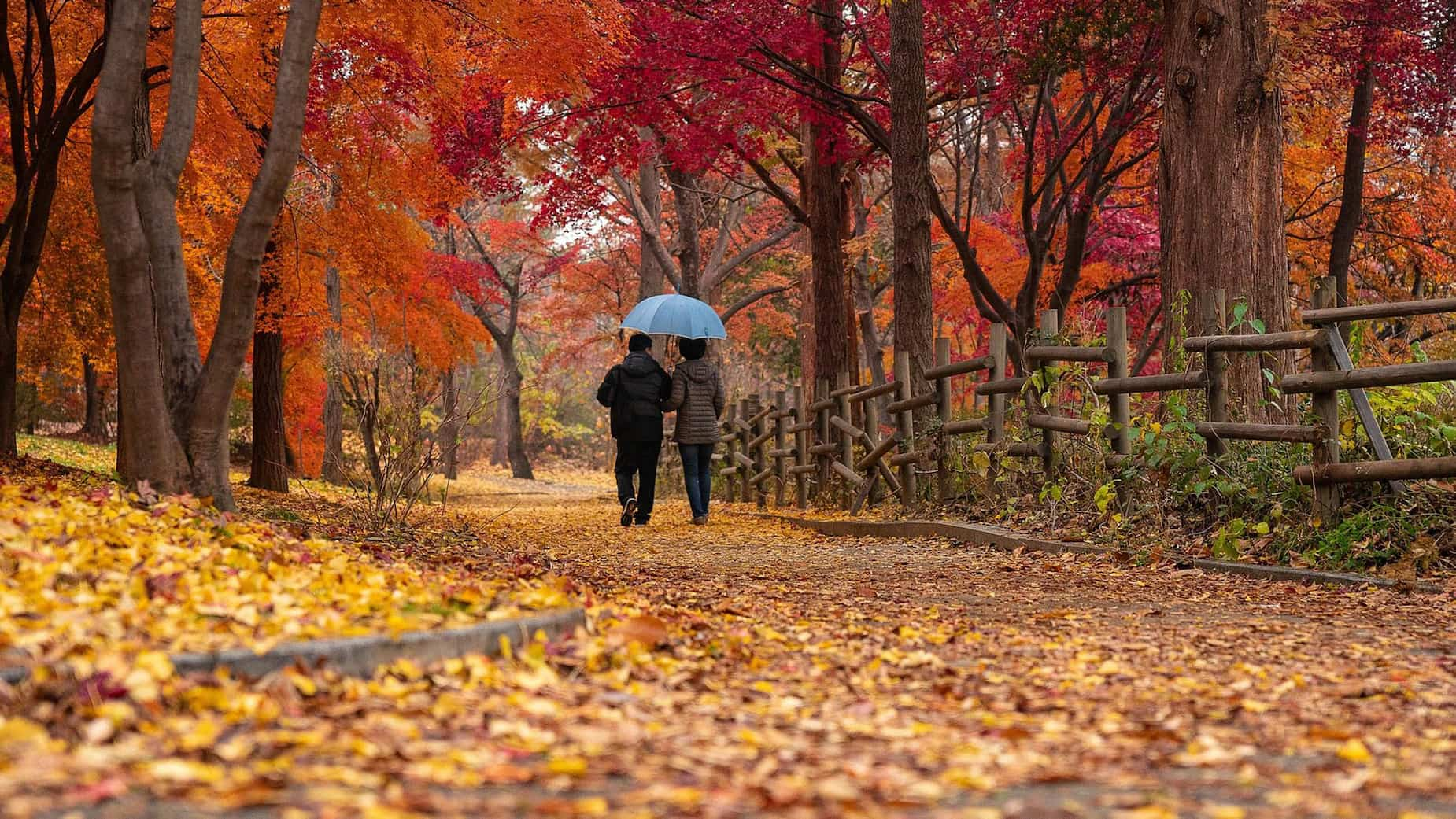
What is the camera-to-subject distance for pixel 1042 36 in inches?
510

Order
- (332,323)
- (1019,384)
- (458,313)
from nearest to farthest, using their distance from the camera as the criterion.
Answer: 1. (1019,384)
2. (332,323)
3. (458,313)

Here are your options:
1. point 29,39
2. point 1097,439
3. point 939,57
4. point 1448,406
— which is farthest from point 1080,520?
Answer: point 29,39

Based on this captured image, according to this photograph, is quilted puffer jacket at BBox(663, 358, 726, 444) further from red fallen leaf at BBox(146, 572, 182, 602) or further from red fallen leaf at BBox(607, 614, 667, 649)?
red fallen leaf at BBox(146, 572, 182, 602)

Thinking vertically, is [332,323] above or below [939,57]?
below

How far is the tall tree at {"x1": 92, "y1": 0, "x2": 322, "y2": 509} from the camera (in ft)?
20.1

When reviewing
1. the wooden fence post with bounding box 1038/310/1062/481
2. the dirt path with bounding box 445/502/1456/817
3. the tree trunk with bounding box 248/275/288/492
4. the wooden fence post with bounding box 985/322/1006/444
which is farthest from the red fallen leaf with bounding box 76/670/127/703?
the tree trunk with bounding box 248/275/288/492

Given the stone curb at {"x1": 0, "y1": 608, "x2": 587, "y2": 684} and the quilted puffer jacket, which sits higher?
the quilted puffer jacket

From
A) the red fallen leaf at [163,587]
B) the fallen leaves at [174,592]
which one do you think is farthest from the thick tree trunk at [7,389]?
the red fallen leaf at [163,587]

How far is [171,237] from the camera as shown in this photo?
6758 mm

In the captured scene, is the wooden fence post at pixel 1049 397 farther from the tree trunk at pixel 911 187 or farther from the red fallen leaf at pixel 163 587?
the red fallen leaf at pixel 163 587

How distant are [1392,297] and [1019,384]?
35.5ft

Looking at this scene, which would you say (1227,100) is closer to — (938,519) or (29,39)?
(938,519)

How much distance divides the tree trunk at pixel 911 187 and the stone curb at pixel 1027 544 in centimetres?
166

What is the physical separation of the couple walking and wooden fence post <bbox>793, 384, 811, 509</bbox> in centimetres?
186
